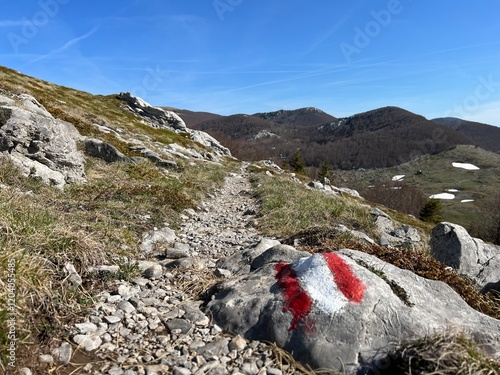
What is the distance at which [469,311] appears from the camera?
4051 mm

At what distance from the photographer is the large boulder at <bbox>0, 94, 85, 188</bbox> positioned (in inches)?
441

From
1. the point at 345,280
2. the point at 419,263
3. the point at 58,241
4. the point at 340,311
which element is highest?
the point at 58,241

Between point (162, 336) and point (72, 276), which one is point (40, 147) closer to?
point (72, 276)

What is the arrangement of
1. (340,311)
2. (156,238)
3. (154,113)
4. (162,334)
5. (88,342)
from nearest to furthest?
1. (88,342)
2. (340,311)
3. (162,334)
4. (156,238)
5. (154,113)

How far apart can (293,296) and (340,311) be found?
1.86 ft

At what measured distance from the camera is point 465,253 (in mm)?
9141

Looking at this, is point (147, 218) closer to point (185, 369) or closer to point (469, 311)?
→ point (185, 369)

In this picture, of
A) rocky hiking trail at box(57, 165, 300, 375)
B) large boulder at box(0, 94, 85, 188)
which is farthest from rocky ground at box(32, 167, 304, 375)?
large boulder at box(0, 94, 85, 188)

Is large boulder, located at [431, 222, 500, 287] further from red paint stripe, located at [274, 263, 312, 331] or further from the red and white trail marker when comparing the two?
red paint stripe, located at [274, 263, 312, 331]

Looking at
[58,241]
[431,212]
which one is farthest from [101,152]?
[431,212]

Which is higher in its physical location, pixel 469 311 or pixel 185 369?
pixel 469 311

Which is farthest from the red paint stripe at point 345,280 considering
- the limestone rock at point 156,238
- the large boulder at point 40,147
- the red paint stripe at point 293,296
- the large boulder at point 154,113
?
the large boulder at point 154,113

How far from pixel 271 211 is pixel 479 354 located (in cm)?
982

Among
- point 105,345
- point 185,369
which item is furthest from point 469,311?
point 105,345
